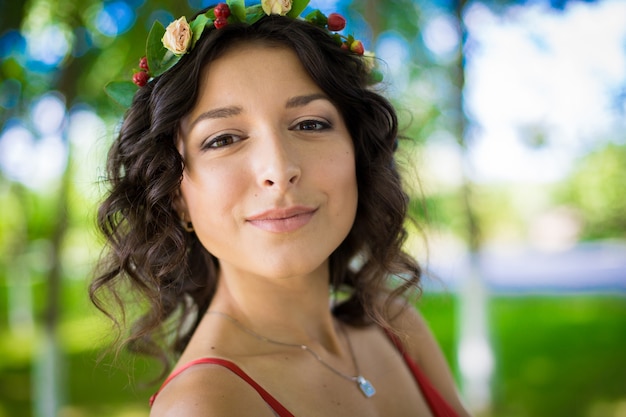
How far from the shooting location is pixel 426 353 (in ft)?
7.13

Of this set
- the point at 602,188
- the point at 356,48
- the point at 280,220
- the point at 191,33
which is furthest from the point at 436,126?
the point at 280,220

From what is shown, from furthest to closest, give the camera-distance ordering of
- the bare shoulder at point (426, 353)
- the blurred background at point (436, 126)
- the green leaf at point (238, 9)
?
the blurred background at point (436, 126), the bare shoulder at point (426, 353), the green leaf at point (238, 9)

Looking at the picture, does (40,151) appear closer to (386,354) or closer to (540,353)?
(386,354)

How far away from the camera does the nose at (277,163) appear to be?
1549 mm

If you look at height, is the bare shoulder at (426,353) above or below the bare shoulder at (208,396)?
below

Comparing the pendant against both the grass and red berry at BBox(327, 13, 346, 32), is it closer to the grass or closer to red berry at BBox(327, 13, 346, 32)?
red berry at BBox(327, 13, 346, 32)

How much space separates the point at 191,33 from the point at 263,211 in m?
0.59

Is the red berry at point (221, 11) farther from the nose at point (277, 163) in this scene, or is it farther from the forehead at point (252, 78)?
the nose at point (277, 163)

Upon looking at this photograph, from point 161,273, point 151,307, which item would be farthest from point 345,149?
point 151,307

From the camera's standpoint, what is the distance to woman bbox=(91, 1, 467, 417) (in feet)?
5.21

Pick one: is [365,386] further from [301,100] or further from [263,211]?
[301,100]

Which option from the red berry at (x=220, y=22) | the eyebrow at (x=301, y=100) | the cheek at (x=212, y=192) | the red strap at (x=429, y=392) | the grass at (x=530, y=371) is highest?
the red berry at (x=220, y=22)

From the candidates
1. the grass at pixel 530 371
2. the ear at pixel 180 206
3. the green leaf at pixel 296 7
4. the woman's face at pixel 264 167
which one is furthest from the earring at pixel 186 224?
the grass at pixel 530 371

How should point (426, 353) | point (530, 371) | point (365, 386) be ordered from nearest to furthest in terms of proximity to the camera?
point (365, 386) → point (426, 353) → point (530, 371)
